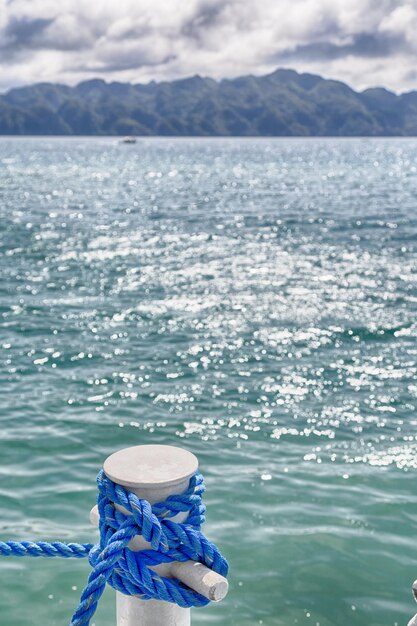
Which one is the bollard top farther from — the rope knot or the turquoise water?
the turquoise water

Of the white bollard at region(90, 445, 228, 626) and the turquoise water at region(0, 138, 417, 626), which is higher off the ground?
the white bollard at region(90, 445, 228, 626)

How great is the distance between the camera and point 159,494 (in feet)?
13.3

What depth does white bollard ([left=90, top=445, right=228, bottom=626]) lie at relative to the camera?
3984 mm

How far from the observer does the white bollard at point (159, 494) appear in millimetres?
3984

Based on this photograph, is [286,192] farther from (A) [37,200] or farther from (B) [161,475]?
(B) [161,475]

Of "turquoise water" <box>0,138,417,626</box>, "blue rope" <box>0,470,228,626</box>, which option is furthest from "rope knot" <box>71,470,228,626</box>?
"turquoise water" <box>0,138,417,626</box>

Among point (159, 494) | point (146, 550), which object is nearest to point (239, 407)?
point (146, 550)

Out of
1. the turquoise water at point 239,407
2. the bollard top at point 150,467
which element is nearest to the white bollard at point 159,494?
the bollard top at point 150,467

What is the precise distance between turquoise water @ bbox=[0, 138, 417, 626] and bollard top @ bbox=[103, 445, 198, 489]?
7360mm

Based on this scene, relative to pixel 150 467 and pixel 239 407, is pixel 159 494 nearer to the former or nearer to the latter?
pixel 150 467

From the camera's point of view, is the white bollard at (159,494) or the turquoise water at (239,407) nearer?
the white bollard at (159,494)

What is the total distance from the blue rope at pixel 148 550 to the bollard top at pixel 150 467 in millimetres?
77

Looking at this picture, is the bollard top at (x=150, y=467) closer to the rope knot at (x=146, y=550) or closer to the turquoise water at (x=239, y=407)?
the rope knot at (x=146, y=550)

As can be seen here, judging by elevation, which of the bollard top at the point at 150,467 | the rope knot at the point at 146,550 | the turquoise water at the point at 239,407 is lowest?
the turquoise water at the point at 239,407
